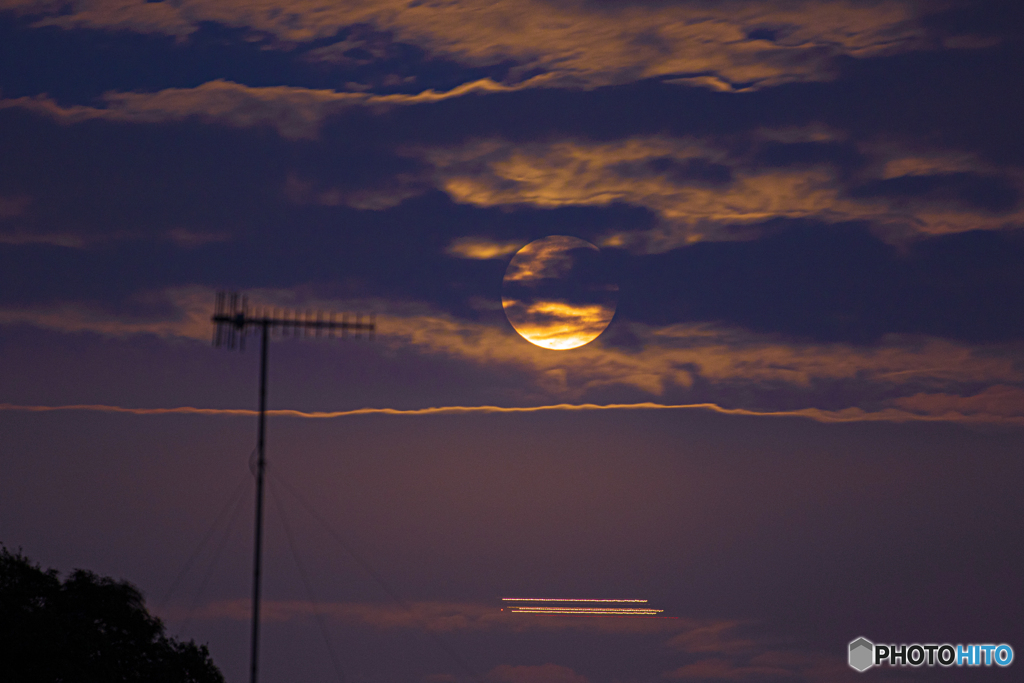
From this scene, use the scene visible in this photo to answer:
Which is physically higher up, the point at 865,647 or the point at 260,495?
the point at 260,495

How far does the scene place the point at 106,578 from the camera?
56000mm

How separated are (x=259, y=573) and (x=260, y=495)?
8.15 ft

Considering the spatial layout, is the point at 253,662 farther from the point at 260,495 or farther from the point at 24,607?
the point at 24,607

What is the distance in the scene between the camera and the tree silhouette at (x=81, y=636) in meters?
50.4

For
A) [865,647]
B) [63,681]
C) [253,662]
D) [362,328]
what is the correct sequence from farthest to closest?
[865,647] < [63,681] < [362,328] < [253,662]

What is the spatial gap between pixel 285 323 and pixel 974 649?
118 ft

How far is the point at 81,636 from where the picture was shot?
5222cm

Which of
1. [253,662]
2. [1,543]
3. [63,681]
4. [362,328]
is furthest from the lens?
[1,543]

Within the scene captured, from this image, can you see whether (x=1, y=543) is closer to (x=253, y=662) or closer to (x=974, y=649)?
(x=253, y=662)

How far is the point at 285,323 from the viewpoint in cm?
3959

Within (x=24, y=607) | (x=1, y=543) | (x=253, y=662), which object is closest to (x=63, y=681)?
(x=24, y=607)

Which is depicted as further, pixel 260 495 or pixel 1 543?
pixel 1 543

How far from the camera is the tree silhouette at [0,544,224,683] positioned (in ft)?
165

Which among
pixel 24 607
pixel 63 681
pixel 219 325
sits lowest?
pixel 63 681
